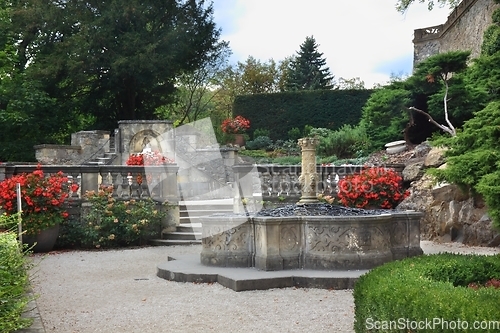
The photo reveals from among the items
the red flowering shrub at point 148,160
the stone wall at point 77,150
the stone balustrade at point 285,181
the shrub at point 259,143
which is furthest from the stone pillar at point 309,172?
the shrub at point 259,143

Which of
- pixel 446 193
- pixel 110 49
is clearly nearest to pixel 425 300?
pixel 446 193

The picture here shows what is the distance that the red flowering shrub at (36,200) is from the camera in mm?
11469

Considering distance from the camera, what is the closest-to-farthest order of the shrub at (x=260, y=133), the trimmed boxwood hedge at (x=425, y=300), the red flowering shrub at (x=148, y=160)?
the trimmed boxwood hedge at (x=425, y=300)
the red flowering shrub at (x=148, y=160)
the shrub at (x=260, y=133)

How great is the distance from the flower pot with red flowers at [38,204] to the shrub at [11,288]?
6.19 meters

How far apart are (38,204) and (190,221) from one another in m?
3.79

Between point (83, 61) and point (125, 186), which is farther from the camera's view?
point (83, 61)

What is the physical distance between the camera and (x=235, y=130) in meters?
29.0

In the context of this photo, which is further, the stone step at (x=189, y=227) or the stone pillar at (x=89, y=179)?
the stone step at (x=189, y=227)

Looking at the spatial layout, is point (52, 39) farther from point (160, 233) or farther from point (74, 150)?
point (160, 233)

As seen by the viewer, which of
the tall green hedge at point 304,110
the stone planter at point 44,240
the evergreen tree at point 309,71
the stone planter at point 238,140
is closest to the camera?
the stone planter at point 44,240

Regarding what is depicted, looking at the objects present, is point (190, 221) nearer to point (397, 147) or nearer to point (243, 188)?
point (243, 188)

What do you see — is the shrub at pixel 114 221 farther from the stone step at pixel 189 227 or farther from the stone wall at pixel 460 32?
the stone wall at pixel 460 32

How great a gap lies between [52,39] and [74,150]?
643 cm

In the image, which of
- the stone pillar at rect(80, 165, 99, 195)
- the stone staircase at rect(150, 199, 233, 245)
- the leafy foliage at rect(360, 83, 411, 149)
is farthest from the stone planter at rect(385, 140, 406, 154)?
the stone pillar at rect(80, 165, 99, 195)
